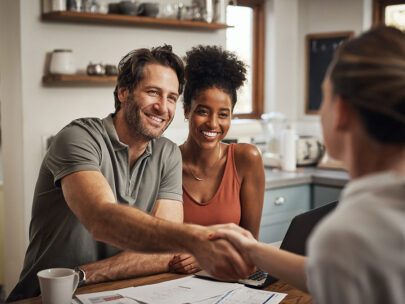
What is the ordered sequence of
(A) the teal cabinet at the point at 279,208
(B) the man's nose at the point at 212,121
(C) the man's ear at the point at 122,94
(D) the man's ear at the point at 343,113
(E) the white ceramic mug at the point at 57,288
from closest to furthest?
(D) the man's ear at the point at 343,113, (E) the white ceramic mug at the point at 57,288, (C) the man's ear at the point at 122,94, (B) the man's nose at the point at 212,121, (A) the teal cabinet at the point at 279,208

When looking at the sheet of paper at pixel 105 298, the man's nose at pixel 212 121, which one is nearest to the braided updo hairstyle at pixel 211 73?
the man's nose at pixel 212 121

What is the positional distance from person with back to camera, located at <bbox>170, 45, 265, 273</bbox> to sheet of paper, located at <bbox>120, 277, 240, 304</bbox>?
0.63 m

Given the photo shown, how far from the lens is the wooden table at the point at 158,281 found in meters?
1.55

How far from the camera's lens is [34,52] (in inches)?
126

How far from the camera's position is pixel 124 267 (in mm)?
1761

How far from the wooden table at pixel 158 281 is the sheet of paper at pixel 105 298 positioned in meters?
0.05

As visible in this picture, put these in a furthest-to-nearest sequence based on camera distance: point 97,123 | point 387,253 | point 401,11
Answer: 1. point 401,11
2. point 97,123
3. point 387,253

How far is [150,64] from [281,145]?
2295mm

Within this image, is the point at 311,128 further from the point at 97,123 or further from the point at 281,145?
the point at 97,123

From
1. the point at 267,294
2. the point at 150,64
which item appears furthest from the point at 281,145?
the point at 267,294

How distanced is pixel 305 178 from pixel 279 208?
32 cm

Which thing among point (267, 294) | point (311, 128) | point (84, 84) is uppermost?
point (84, 84)

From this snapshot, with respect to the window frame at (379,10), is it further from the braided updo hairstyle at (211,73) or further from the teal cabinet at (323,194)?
the braided updo hairstyle at (211,73)

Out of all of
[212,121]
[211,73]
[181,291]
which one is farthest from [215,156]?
[181,291]
